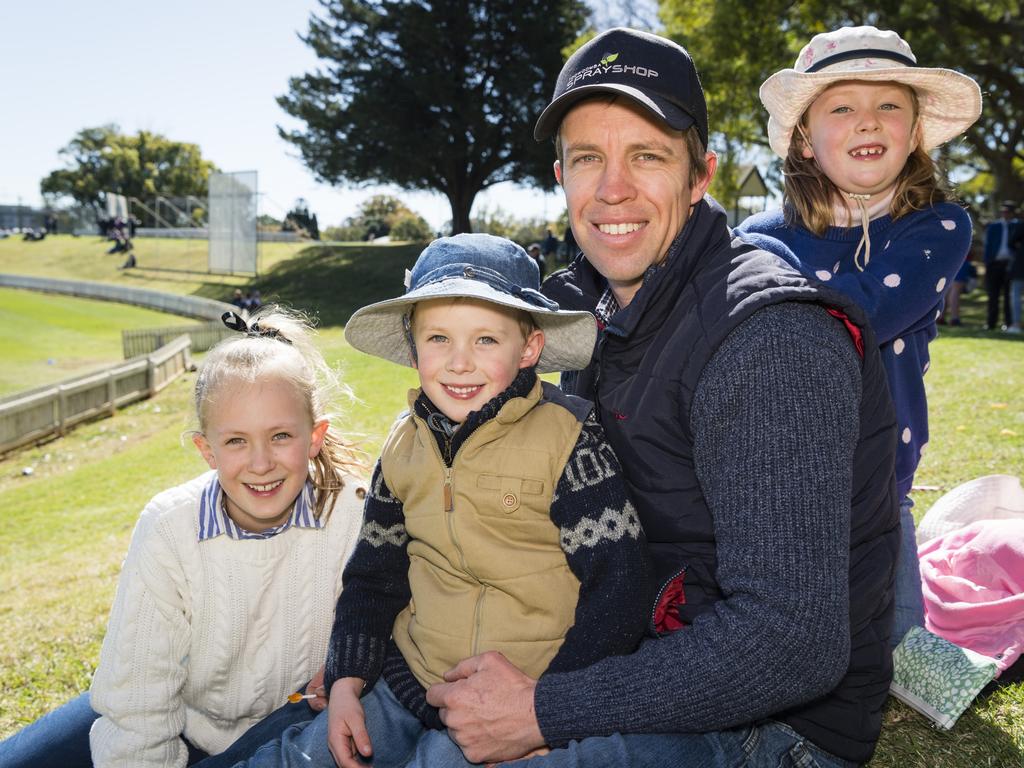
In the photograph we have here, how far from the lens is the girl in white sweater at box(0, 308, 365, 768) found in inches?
97.6

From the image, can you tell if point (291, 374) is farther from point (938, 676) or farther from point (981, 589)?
point (981, 589)

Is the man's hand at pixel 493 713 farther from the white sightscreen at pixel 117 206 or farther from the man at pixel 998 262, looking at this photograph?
the white sightscreen at pixel 117 206

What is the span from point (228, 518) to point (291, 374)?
499mm

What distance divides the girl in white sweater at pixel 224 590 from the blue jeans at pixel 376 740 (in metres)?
0.25

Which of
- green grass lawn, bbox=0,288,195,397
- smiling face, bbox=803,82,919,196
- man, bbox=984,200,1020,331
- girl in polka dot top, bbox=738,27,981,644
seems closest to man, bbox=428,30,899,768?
girl in polka dot top, bbox=738,27,981,644

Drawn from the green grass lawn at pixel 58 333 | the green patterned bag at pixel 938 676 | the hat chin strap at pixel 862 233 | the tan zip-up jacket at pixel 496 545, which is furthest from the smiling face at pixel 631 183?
the green grass lawn at pixel 58 333

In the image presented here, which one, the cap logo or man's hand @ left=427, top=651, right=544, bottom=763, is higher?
the cap logo

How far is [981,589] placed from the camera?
10.0ft

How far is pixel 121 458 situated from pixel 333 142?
2745 centimetres

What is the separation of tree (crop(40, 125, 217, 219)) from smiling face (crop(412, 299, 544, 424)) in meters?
98.1

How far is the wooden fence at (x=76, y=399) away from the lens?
44.5ft

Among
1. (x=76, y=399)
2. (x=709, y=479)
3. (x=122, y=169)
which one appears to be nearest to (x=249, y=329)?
(x=709, y=479)

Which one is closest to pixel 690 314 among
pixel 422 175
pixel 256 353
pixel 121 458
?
pixel 256 353

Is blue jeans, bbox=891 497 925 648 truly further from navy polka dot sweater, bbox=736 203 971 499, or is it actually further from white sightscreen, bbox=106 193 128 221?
white sightscreen, bbox=106 193 128 221
